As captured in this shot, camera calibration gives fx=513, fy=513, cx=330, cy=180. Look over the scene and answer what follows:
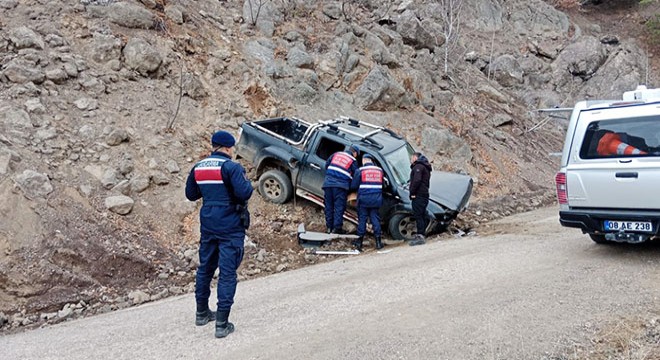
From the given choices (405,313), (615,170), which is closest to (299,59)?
(615,170)

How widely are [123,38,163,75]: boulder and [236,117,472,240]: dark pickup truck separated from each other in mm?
3262

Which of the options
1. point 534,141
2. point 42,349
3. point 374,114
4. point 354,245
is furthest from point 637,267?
point 534,141

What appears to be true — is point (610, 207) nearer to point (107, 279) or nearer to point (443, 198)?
point (443, 198)

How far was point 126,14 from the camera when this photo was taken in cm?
1224

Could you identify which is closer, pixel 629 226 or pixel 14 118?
pixel 629 226

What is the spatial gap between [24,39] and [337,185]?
23.8 ft

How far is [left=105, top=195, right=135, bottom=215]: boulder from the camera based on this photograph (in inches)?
334

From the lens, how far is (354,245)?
9047 mm

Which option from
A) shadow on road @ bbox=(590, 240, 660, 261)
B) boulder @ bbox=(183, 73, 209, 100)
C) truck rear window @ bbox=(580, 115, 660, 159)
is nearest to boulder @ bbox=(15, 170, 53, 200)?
boulder @ bbox=(183, 73, 209, 100)

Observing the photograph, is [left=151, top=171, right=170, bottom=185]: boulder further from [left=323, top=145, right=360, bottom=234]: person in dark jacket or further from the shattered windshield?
the shattered windshield

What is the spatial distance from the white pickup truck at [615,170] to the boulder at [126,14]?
1006cm

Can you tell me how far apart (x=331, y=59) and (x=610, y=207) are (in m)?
9.86

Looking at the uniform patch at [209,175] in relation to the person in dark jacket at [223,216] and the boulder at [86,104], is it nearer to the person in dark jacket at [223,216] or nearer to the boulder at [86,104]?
the person in dark jacket at [223,216]

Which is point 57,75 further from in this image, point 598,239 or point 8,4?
point 598,239
